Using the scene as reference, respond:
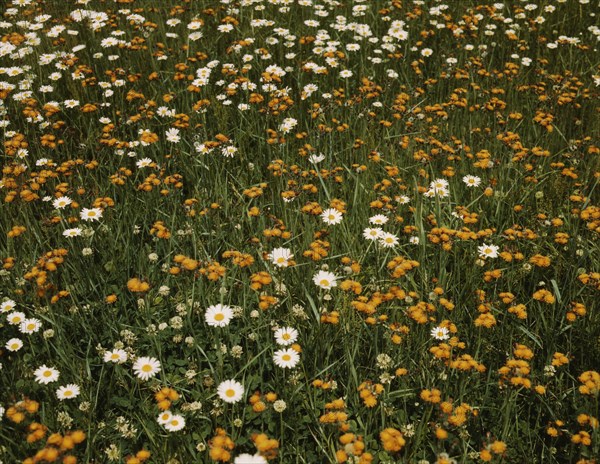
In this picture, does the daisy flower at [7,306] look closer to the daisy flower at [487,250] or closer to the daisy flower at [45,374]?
the daisy flower at [45,374]

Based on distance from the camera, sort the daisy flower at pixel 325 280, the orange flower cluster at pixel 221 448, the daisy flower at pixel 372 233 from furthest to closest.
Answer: the daisy flower at pixel 372 233 → the daisy flower at pixel 325 280 → the orange flower cluster at pixel 221 448

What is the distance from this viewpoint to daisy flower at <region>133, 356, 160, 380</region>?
230 cm

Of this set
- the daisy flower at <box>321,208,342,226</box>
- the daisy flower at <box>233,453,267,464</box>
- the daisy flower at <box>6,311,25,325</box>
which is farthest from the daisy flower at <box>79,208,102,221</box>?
the daisy flower at <box>233,453,267,464</box>

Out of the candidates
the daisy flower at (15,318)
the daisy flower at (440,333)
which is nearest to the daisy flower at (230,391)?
the daisy flower at (440,333)

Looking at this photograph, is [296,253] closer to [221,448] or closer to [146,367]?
[146,367]

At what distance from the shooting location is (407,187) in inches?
134

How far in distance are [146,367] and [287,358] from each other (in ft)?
1.92

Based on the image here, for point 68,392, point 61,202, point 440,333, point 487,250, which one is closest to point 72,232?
point 61,202

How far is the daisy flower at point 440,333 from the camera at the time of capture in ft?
8.05

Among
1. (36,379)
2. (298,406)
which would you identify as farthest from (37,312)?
(298,406)

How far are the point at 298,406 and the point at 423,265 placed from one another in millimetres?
1023

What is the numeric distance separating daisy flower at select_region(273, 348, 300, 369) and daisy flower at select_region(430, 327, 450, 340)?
62cm

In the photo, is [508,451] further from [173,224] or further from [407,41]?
[407,41]

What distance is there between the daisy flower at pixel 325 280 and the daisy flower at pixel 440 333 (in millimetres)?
498
